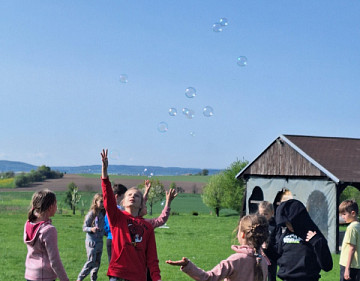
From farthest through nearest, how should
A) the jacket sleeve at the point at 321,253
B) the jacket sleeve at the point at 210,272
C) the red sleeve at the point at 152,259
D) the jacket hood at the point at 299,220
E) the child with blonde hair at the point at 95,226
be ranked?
the child with blonde hair at the point at 95,226
the jacket hood at the point at 299,220
the jacket sleeve at the point at 321,253
the red sleeve at the point at 152,259
the jacket sleeve at the point at 210,272

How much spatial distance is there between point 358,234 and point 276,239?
1364 millimetres

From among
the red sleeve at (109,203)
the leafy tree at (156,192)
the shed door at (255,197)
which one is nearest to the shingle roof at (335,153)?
the shed door at (255,197)

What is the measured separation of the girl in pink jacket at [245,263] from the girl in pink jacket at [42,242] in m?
1.53

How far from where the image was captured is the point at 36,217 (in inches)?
213

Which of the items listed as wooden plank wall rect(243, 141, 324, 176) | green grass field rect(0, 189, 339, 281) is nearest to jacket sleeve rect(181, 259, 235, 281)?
green grass field rect(0, 189, 339, 281)

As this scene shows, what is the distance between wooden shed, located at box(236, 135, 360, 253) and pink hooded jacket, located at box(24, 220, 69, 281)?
42.4 ft

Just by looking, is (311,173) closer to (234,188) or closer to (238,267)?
(238,267)

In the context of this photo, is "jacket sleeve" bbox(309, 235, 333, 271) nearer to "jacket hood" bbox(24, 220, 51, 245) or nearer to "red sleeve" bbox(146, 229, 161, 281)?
"red sleeve" bbox(146, 229, 161, 281)

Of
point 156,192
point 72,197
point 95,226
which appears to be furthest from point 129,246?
point 156,192

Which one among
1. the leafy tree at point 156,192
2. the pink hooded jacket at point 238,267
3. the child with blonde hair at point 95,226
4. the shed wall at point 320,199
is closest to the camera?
the pink hooded jacket at point 238,267

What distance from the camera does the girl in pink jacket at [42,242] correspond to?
5203mm

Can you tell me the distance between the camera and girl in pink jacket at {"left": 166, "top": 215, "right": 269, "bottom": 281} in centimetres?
420

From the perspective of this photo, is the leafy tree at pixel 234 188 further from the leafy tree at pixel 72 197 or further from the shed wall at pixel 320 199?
the shed wall at pixel 320 199

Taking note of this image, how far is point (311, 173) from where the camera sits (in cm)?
1881
